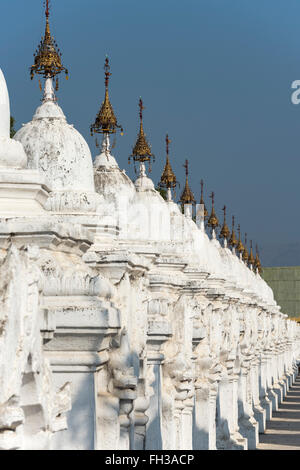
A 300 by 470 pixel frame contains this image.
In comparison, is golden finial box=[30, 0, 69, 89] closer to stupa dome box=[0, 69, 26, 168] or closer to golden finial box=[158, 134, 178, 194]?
stupa dome box=[0, 69, 26, 168]

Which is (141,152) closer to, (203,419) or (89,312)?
(203,419)

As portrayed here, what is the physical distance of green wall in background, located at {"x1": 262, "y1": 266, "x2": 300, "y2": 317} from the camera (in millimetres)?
98500

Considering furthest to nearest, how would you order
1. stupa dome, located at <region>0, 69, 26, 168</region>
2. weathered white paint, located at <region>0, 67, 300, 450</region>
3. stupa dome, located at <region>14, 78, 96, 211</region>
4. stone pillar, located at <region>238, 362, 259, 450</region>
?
stone pillar, located at <region>238, 362, 259, 450</region> < stupa dome, located at <region>14, 78, 96, 211</region> < stupa dome, located at <region>0, 69, 26, 168</region> < weathered white paint, located at <region>0, 67, 300, 450</region>

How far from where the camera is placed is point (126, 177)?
50.4 ft

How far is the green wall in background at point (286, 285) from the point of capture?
323 feet

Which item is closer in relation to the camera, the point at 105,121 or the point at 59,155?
the point at 59,155

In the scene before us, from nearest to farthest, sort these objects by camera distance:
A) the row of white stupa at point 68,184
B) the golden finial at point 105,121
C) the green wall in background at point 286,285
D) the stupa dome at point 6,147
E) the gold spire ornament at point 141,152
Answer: the row of white stupa at point 68,184 < the stupa dome at point 6,147 < the golden finial at point 105,121 < the gold spire ornament at point 141,152 < the green wall in background at point 286,285

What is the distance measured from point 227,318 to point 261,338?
629 inches

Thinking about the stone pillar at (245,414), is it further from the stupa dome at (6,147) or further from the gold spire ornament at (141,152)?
the stupa dome at (6,147)

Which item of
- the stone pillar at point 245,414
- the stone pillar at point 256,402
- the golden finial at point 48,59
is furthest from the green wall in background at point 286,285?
the golden finial at point 48,59

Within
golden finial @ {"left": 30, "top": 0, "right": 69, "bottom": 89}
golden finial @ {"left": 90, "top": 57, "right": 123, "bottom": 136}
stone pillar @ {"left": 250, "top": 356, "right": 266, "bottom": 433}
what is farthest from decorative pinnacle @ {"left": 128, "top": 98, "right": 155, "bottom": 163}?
stone pillar @ {"left": 250, "top": 356, "right": 266, "bottom": 433}

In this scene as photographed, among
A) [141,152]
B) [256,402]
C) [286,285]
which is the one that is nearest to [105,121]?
[141,152]

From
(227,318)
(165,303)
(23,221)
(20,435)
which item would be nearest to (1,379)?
(20,435)

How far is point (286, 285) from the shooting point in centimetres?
9925
